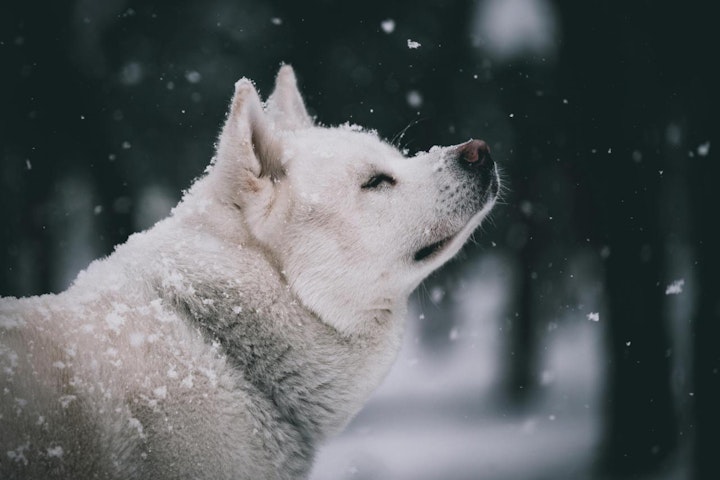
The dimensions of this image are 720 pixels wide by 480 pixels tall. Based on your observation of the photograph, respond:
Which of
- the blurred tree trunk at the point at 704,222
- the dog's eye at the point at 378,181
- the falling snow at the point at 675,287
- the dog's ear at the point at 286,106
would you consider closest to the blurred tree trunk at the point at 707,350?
the blurred tree trunk at the point at 704,222

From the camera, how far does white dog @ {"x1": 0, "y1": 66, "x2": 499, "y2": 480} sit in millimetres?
1851

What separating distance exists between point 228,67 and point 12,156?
2.46 m

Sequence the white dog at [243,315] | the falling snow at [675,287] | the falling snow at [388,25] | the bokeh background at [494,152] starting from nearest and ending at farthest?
the white dog at [243,315] → the falling snow at [675,287] → the bokeh background at [494,152] → the falling snow at [388,25]

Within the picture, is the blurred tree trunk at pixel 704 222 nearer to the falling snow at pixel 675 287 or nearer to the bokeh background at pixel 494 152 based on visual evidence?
the bokeh background at pixel 494 152

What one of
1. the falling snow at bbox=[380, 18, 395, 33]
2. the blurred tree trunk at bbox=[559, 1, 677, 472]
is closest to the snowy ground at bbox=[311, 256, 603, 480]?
the blurred tree trunk at bbox=[559, 1, 677, 472]

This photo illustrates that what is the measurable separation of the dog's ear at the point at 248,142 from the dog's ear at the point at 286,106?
19.4 inches

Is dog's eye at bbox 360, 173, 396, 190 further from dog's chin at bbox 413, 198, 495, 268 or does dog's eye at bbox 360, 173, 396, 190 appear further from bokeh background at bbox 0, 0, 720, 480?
bokeh background at bbox 0, 0, 720, 480

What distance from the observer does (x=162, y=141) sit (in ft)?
23.8

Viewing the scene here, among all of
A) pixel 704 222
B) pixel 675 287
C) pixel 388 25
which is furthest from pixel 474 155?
pixel 388 25

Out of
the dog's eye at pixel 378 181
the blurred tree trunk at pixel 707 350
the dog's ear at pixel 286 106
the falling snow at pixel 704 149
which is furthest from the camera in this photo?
the falling snow at pixel 704 149

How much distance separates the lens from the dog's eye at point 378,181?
8.66 ft

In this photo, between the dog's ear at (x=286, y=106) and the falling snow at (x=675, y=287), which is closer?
the dog's ear at (x=286, y=106)

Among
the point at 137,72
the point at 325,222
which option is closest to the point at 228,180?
the point at 325,222

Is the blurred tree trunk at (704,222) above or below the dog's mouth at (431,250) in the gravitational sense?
above
